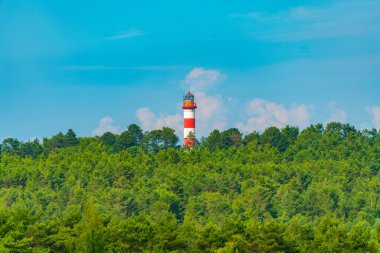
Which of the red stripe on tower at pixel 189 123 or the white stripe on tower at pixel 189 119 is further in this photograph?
the red stripe on tower at pixel 189 123

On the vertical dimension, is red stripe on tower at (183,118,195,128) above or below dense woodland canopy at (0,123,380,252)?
above

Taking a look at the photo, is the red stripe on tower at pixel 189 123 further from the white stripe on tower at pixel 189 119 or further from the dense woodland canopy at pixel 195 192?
the dense woodland canopy at pixel 195 192

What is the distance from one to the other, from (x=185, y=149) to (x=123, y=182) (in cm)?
2001

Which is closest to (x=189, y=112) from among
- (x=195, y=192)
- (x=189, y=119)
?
(x=189, y=119)

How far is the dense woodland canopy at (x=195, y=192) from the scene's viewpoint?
54.6 meters

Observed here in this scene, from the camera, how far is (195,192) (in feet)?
293

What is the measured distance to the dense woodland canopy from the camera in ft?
179

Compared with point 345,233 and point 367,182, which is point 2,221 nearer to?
point 345,233

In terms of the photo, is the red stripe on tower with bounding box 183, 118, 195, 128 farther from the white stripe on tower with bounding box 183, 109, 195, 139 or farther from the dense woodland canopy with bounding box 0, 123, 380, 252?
the dense woodland canopy with bounding box 0, 123, 380, 252

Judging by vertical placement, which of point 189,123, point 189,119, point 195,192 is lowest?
point 195,192

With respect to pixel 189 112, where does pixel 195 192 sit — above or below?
below

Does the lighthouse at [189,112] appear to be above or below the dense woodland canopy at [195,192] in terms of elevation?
above

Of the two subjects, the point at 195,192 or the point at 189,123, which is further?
the point at 189,123

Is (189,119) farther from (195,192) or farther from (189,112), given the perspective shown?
(195,192)
